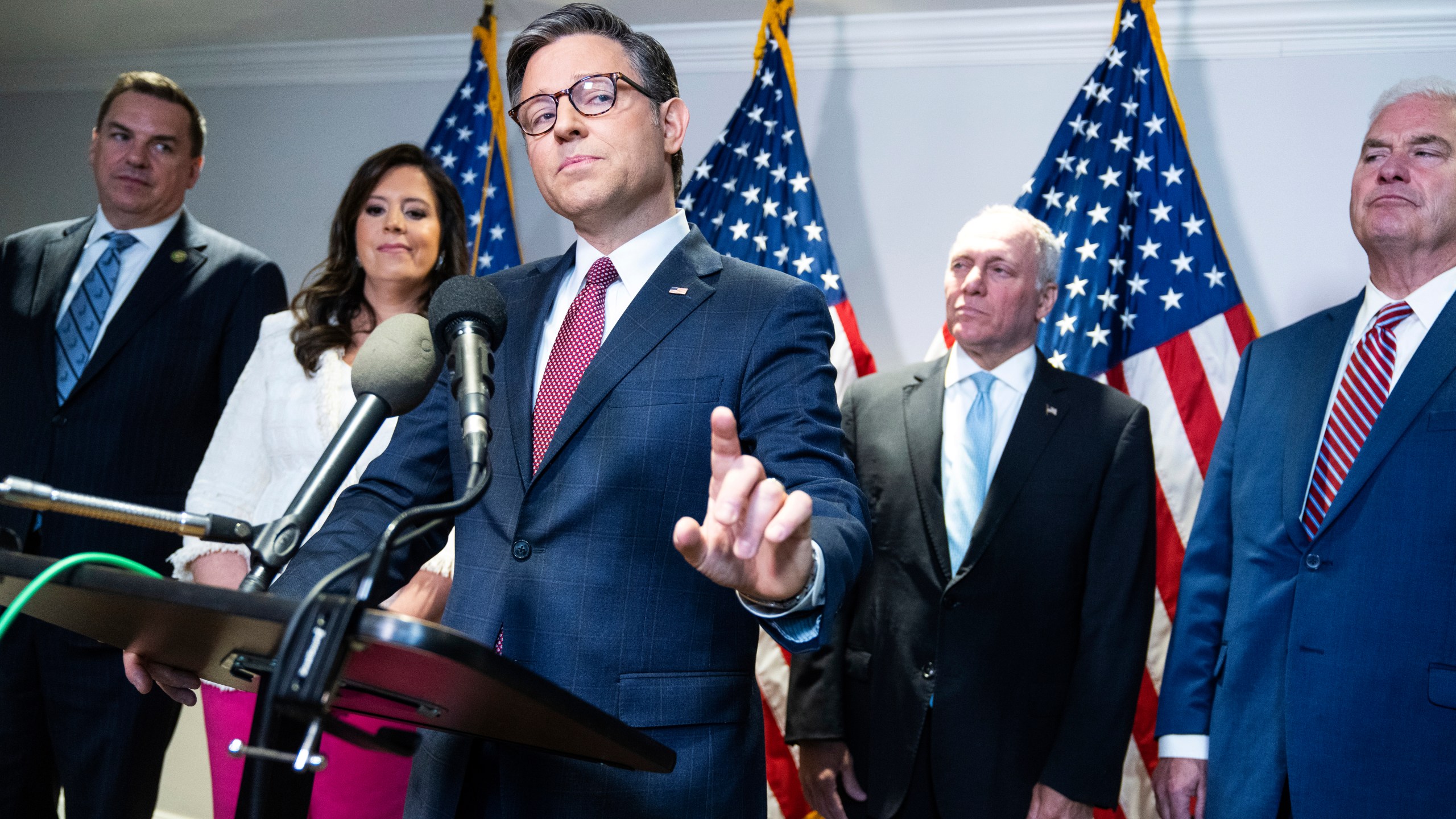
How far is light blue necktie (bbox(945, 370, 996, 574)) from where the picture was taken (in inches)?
98.8

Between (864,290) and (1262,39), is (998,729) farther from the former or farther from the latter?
(1262,39)

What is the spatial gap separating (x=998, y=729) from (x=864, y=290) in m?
1.85

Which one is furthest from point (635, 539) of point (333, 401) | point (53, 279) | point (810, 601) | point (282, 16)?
point (282, 16)

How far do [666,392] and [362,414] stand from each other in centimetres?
43

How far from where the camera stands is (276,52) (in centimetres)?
459

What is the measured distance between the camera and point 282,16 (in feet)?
14.0

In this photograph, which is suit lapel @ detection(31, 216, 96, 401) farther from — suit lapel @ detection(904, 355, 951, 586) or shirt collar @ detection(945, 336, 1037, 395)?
shirt collar @ detection(945, 336, 1037, 395)

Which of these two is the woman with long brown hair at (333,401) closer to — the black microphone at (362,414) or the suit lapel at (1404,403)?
the black microphone at (362,414)

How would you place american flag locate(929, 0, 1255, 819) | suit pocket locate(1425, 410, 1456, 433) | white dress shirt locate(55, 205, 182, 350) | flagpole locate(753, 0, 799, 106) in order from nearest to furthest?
suit pocket locate(1425, 410, 1456, 433) → white dress shirt locate(55, 205, 182, 350) → american flag locate(929, 0, 1255, 819) → flagpole locate(753, 0, 799, 106)

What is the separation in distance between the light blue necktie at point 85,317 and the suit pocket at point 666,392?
2010 millimetres

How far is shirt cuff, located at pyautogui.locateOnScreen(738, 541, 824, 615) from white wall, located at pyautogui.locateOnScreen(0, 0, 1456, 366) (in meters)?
2.78

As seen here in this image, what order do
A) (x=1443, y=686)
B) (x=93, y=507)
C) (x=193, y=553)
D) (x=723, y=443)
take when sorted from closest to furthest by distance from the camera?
(x=93, y=507), (x=723, y=443), (x=1443, y=686), (x=193, y=553)

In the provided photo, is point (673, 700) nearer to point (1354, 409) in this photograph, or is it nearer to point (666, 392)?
point (666, 392)

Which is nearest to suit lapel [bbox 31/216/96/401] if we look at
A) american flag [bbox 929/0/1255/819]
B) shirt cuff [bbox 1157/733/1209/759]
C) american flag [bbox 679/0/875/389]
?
american flag [bbox 679/0/875/389]
